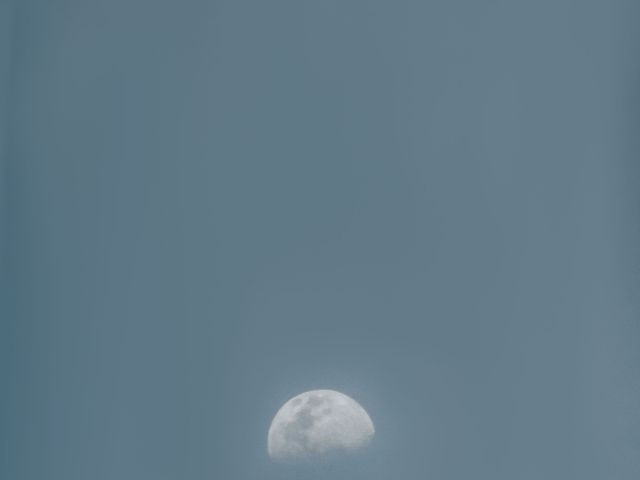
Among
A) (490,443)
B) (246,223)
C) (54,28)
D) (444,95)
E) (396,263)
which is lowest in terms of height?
(490,443)

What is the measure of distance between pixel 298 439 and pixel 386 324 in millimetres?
277

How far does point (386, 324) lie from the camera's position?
174cm

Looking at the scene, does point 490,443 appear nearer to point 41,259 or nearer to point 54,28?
point 41,259

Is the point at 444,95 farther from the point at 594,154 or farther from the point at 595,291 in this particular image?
the point at 595,291

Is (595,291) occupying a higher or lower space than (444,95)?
lower

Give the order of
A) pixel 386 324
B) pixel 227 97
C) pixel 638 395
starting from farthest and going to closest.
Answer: pixel 227 97 → pixel 386 324 → pixel 638 395

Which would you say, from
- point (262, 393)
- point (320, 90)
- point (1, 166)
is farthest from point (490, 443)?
point (1, 166)

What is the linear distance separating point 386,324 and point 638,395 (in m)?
0.48

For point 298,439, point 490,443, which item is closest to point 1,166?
point 298,439

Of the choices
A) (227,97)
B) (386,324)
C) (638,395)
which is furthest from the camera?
(227,97)

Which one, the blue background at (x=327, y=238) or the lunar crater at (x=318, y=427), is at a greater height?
the blue background at (x=327, y=238)

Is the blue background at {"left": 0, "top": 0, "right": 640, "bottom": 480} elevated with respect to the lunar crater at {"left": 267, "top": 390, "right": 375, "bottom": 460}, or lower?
elevated

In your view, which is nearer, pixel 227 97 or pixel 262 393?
pixel 262 393

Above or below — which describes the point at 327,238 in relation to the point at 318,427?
above
